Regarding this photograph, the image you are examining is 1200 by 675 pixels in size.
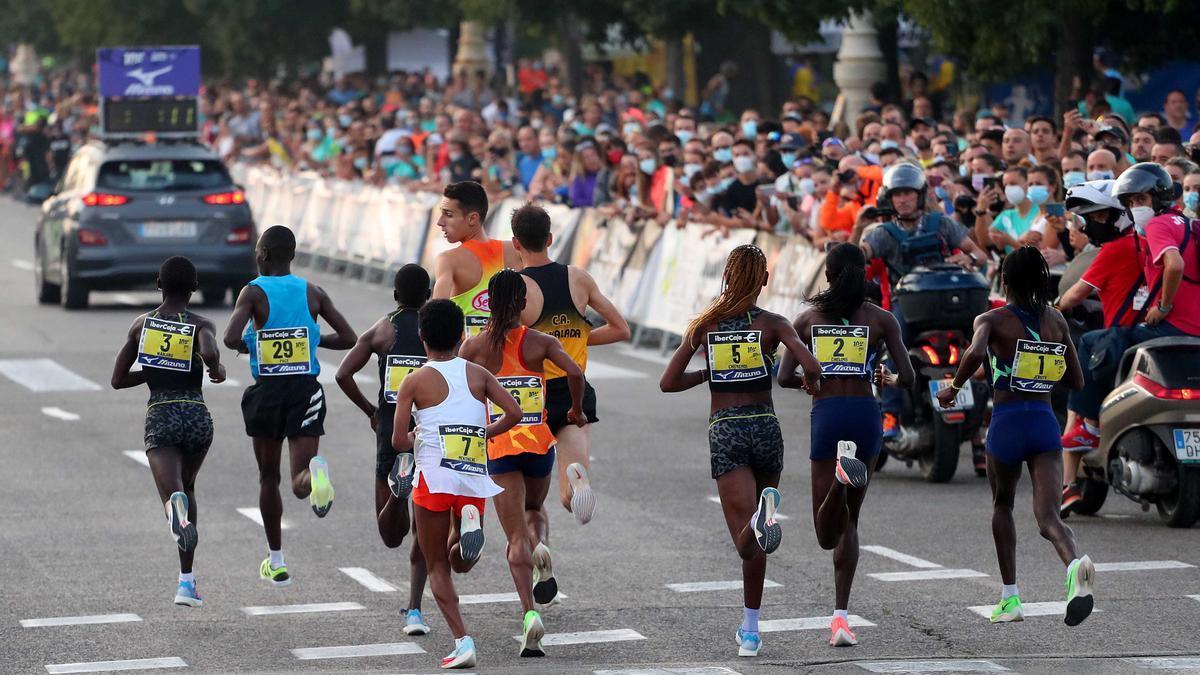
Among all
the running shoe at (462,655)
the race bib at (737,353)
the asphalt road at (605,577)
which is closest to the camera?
the running shoe at (462,655)

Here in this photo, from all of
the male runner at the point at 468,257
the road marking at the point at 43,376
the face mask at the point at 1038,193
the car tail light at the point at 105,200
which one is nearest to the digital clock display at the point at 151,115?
the car tail light at the point at 105,200

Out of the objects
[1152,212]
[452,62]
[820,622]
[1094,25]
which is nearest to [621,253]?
[1094,25]

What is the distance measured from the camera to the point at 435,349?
9.40 m

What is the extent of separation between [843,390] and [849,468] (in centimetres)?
44

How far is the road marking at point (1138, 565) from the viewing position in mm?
11492

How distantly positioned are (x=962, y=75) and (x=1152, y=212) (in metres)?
19.4

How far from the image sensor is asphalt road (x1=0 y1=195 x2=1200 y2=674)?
957cm

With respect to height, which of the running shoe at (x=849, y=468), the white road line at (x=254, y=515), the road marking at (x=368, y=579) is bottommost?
the white road line at (x=254, y=515)

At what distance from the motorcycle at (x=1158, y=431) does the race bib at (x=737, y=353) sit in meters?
3.62

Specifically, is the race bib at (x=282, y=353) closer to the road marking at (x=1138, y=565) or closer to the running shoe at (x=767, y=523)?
the running shoe at (x=767, y=523)

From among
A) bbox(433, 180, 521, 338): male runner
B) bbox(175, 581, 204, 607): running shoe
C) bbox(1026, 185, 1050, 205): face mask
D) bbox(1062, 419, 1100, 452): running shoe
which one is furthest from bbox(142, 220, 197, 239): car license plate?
bbox(175, 581, 204, 607): running shoe

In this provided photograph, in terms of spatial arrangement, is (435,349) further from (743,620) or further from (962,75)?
(962,75)

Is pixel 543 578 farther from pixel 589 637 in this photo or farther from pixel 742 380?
pixel 742 380

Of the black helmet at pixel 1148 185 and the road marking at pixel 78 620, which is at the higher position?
the black helmet at pixel 1148 185
